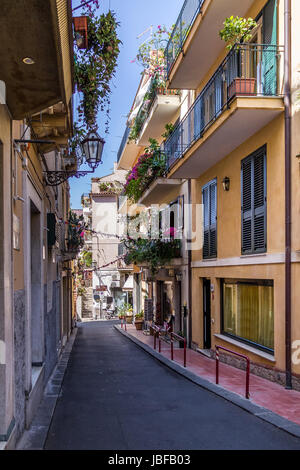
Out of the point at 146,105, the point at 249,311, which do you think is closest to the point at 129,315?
the point at 146,105

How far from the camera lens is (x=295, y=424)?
6.97 meters

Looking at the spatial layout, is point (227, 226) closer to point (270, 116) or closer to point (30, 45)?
point (270, 116)

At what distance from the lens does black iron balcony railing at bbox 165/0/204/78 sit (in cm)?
1348

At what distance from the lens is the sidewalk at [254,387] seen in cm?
795

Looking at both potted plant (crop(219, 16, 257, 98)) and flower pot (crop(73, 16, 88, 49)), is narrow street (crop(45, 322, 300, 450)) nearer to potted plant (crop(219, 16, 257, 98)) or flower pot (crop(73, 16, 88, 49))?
flower pot (crop(73, 16, 88, 49))

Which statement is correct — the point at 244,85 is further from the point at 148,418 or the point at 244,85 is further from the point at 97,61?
the point at 148,418

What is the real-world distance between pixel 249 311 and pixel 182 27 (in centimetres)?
924

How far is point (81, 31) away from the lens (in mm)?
8016

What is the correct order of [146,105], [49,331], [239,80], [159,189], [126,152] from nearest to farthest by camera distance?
[239,80]
[49,331]
[159,189]
[146,105]
[126,152]

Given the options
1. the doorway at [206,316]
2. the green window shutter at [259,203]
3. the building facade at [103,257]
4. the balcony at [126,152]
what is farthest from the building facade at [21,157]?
the building facade at [103,257]

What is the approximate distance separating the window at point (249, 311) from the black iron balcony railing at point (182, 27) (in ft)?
23.9

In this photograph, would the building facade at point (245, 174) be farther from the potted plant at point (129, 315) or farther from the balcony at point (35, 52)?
the potted plant at point (129, 315)

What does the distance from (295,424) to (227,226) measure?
7.10m

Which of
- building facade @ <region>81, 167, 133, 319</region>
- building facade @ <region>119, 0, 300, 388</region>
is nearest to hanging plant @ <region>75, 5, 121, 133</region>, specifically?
building facade @ <region>119, 0, 300, 388</region>
